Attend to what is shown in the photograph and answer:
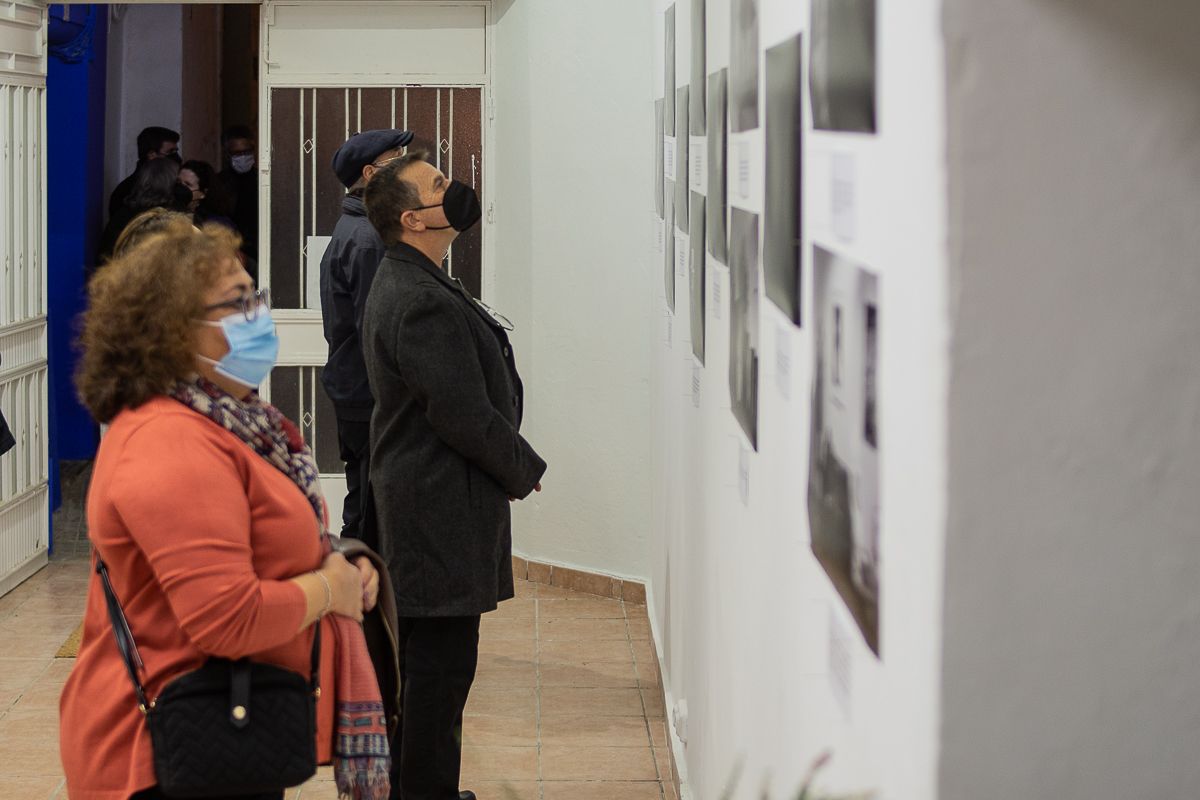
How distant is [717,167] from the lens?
3.13m

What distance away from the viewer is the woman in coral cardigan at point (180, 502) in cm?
229

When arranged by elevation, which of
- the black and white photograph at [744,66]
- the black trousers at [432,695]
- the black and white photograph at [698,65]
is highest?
the black and white photograph at [698,65]

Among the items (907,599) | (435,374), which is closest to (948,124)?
(907,599)

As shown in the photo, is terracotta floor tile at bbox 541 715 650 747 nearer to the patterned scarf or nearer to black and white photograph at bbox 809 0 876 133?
the patterned scarf

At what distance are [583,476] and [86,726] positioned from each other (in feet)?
14.6

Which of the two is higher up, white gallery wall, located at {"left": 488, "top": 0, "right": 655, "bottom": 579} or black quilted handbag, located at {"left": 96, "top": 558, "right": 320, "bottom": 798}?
white gallery wall, located at {"left": 488, "top": 0, "right": 655, "bottom": 579}

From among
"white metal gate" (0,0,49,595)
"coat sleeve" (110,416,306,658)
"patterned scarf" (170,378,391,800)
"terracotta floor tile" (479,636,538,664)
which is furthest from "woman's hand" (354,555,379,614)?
"white metal gate" (0,0,49,595)

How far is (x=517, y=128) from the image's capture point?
6.85 meters

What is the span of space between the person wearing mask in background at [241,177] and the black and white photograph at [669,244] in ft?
17.5

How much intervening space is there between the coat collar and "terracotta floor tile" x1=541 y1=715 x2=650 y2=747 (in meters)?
1.78

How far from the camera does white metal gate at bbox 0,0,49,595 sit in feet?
22.0

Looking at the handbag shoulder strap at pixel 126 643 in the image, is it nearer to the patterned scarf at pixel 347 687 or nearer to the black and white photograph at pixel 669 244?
the patterned scarf at pixel 347 687

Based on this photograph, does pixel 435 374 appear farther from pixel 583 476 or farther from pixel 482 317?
pixel 583 476

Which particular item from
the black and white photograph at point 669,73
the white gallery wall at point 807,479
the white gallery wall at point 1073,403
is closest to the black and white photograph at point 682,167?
the black and white photograph at point 669,73
